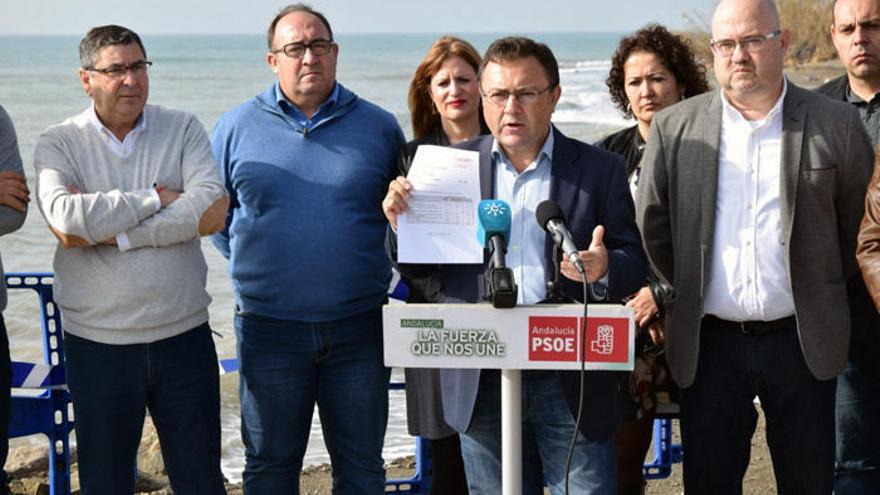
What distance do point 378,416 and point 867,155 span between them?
6.48ft

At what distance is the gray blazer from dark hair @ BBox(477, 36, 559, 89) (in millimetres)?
628

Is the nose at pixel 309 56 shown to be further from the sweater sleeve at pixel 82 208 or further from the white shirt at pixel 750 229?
the white shirt at pixel 750 229

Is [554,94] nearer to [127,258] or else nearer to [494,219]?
[494,219]

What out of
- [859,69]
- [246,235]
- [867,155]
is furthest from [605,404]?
[859,69]

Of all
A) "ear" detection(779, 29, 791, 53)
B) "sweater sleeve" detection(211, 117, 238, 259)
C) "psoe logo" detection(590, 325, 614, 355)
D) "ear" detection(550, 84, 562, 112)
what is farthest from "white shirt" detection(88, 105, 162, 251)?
"ear" detection(779, 29, 791, 53)

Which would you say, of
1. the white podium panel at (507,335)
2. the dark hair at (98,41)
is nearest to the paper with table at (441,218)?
the white podium panel at (507,335)

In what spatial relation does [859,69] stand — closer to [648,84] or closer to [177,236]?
[648,84]

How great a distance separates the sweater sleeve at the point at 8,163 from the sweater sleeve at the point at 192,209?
20.0 inches

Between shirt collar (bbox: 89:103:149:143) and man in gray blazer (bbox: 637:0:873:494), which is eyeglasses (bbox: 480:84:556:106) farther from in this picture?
shirt collar (bbox: 89:103:149:143)

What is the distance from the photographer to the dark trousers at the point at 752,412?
418cm

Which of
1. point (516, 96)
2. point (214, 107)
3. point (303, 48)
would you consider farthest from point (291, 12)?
point (214, 107)

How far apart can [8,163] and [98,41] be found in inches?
23.4

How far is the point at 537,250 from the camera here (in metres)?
3.88

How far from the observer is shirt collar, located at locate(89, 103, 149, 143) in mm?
4520
